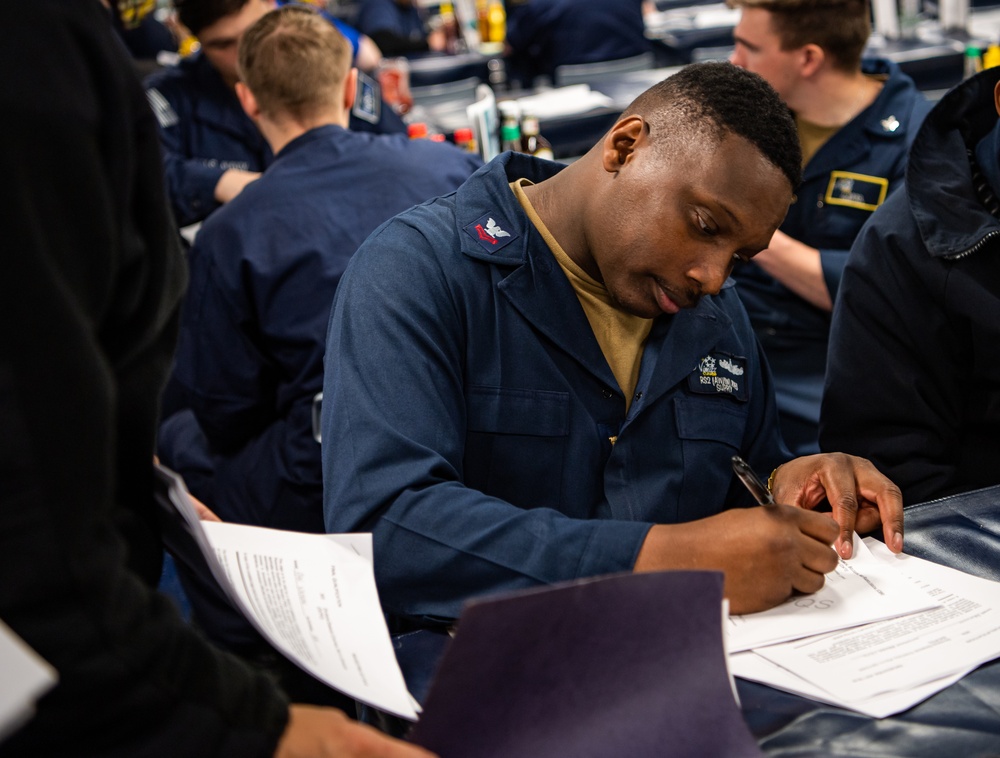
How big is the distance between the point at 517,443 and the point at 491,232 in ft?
1.02

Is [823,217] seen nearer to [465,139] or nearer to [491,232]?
[465,139]

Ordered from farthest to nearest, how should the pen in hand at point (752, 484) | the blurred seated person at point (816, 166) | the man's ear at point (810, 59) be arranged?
1. the man's ear at point (810, 59)
2. the blurred seated person at point (816, 166)
3. the pen in hand at point (752, 484)

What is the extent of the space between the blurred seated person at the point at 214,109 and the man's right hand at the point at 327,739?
9.24ft

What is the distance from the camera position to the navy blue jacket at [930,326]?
5.55 feet

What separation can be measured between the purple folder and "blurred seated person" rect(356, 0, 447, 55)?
5.53 m

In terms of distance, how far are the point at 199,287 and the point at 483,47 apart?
14.7ft

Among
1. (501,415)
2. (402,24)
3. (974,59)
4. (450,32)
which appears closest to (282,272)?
Answer: (501,415)

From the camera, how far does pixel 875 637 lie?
1108 mm

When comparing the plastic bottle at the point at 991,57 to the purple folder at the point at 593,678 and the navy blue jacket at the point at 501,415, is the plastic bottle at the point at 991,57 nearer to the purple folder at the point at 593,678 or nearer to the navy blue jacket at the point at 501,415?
the navy blue jacket at the point at 501,415

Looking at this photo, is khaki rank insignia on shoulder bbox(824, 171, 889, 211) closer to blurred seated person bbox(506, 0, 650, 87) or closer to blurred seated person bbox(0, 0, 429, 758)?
blurred seated person bbox(0, 0, 429, 758)

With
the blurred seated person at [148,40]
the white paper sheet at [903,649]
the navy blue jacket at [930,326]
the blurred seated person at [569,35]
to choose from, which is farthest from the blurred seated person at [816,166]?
the blurred seated person at [148,40]

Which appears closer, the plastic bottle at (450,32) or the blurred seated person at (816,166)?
the blurred seated person at (816,166)

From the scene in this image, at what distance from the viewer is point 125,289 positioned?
2.27 feet

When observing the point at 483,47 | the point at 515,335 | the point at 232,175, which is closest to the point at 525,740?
the point at 515,335
